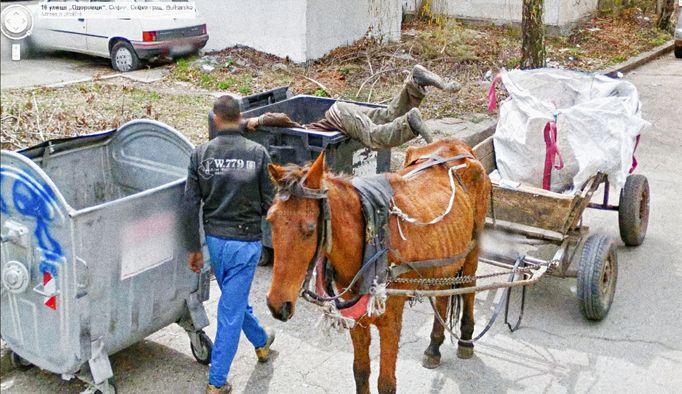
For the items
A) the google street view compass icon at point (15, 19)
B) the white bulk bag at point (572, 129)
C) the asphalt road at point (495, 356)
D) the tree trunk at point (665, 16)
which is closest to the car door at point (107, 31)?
the asphalt road at point (495, 356)

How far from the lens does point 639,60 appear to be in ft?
58.7

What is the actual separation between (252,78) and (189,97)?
172 cm

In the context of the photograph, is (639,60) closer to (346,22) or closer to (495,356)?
(346,22)

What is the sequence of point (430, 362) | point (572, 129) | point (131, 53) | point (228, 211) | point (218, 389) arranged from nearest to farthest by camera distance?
point (228, 211) < point (218, 389) < point (430, 362) < point (572, 129) < point (131, 53)

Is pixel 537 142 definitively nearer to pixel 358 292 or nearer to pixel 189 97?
pixel 358 292

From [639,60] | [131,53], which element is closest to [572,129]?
[131,53]

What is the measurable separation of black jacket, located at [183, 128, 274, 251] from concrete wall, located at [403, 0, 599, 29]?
51.8 ft

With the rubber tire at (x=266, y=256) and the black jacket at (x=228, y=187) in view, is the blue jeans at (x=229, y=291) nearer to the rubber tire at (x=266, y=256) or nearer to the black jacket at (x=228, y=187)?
the black jacket at (x=228, y=187)

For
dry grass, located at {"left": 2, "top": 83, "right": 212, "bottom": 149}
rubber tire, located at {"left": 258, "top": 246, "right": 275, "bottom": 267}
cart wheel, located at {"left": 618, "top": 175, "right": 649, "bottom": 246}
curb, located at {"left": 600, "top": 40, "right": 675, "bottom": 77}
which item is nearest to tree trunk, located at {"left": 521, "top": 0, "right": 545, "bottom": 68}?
curb, located at {"left": 600, "top": 40, "right": 675, "bottom": 77}

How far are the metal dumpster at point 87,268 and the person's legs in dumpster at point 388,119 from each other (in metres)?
1.75

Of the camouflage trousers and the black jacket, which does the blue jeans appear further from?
the camouflage trousers

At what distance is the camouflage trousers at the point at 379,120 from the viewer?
620 centimetres

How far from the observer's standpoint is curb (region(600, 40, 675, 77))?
16.0m

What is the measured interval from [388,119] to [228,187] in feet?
8.47
